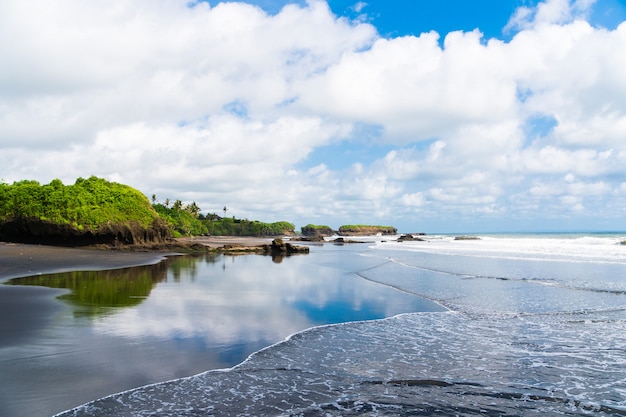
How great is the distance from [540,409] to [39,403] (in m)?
7.60

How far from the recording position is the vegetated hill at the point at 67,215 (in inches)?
1587

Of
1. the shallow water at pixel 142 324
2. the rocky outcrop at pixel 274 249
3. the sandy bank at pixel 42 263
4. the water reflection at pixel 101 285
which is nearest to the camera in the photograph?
the shallow water at pixel 142 324

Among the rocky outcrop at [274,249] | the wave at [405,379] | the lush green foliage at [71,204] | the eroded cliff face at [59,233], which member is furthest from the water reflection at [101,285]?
the rocky outcrop at [274,249]

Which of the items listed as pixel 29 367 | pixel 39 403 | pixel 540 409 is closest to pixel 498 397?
pixel 540 409

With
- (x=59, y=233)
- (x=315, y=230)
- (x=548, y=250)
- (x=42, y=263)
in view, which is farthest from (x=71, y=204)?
(x=315, y=230)

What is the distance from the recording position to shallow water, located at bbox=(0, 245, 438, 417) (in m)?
7.08

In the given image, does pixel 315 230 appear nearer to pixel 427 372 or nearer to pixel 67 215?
pixel 67 215

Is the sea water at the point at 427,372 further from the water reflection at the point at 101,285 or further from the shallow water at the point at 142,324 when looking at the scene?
the water reflection at the point at 101,285

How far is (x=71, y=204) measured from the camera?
41.6m

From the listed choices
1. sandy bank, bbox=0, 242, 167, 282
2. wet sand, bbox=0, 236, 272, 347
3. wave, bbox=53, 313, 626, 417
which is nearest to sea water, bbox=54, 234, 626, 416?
wave, bbox=53, 313, 626, 417

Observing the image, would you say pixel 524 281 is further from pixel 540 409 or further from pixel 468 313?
pixel 540 409

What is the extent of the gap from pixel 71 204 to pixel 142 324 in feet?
120

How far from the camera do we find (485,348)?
9.91 meters

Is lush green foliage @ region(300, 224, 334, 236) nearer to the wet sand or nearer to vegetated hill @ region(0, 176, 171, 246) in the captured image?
vegetated hill @ region(0, 176, 171, 246)
